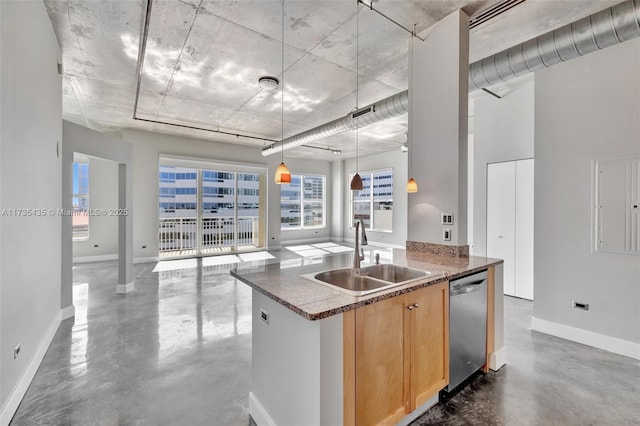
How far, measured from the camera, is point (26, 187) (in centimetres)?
228

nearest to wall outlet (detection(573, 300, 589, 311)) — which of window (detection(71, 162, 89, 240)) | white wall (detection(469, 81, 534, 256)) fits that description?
white wall (detection(469, 81, 534, 256))

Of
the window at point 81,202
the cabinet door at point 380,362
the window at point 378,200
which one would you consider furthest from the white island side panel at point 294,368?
the window at point 378,200

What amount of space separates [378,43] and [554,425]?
375 centimetres

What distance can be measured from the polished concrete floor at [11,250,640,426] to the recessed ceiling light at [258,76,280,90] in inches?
128

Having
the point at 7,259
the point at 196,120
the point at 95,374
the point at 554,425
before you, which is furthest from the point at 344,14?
the point at 196,120

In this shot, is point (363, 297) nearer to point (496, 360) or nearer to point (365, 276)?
point (365, 276)

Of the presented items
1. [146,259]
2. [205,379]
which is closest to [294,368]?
[205,379]

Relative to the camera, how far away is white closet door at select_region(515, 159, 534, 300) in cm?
417

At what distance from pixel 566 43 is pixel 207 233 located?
807 centimetres

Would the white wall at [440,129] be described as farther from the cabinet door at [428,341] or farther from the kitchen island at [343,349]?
the cabinet door at [428,341]

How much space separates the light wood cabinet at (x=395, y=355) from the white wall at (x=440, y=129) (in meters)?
1.05

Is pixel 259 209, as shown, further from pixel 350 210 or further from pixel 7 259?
pixel 7 259

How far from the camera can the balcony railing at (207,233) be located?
771 centimetres

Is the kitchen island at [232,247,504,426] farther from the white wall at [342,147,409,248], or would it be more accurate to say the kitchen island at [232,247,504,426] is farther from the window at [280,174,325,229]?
the window at [280,174,325,229]
